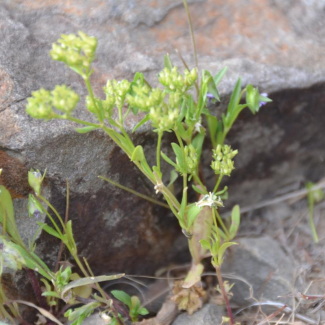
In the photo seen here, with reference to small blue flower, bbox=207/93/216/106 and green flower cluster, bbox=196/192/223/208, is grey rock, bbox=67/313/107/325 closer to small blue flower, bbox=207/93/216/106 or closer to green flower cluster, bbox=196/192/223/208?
green flower cluster, bbox=196/192/223/208

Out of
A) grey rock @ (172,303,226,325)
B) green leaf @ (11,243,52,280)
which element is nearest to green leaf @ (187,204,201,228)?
grey rock @ (172,303,226,325)

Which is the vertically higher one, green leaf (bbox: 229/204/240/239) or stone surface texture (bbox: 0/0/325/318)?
stone surface texture (bbox: 0/0/325/318)

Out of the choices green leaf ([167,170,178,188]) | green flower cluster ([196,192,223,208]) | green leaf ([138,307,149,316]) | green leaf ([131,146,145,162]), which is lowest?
green leaf ([138,307,149,316])

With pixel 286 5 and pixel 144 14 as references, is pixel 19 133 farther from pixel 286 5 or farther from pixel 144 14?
pixel 286 5

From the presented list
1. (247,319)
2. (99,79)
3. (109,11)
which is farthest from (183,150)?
(109,11)

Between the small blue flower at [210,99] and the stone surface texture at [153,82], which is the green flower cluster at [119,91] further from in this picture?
the small blue flower at [210,99]

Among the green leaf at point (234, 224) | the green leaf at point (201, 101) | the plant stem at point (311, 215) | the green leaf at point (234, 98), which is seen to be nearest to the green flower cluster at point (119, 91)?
the green leaf at point (201, 101)
